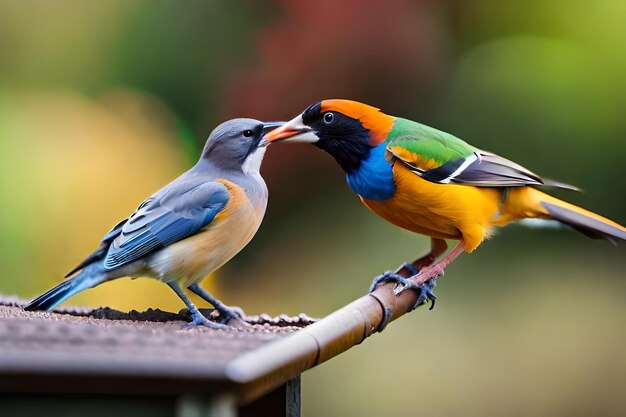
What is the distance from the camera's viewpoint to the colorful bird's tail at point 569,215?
3.35 m

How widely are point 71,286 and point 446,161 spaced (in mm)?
1264

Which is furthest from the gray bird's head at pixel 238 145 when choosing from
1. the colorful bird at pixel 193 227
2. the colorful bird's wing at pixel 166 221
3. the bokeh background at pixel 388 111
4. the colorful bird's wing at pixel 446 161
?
the bokeh background at pixel 388 111

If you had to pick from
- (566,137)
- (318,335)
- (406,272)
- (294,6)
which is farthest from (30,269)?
(318,335)

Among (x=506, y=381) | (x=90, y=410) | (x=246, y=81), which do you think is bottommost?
(x=90, y=410)

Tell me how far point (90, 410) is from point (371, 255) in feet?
11.0

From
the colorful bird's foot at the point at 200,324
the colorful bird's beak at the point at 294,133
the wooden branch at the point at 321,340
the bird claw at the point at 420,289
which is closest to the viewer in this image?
the wooden branch at the point at 321,340

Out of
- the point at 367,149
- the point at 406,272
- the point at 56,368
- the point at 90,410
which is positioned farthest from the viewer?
the point at 406,272

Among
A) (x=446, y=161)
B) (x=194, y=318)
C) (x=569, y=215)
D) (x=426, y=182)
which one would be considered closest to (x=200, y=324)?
(x=194, y=318)

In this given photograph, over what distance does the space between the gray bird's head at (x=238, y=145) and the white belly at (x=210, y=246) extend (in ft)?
0.35

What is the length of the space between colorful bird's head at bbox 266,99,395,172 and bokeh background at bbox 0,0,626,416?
69.8 inches

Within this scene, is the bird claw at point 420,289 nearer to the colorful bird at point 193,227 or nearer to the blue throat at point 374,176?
the blue throat at point 374,176

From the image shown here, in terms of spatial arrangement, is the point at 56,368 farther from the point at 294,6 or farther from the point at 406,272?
the point at 294,6

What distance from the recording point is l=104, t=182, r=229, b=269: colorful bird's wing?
2615 mm

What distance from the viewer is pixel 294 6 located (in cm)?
499
